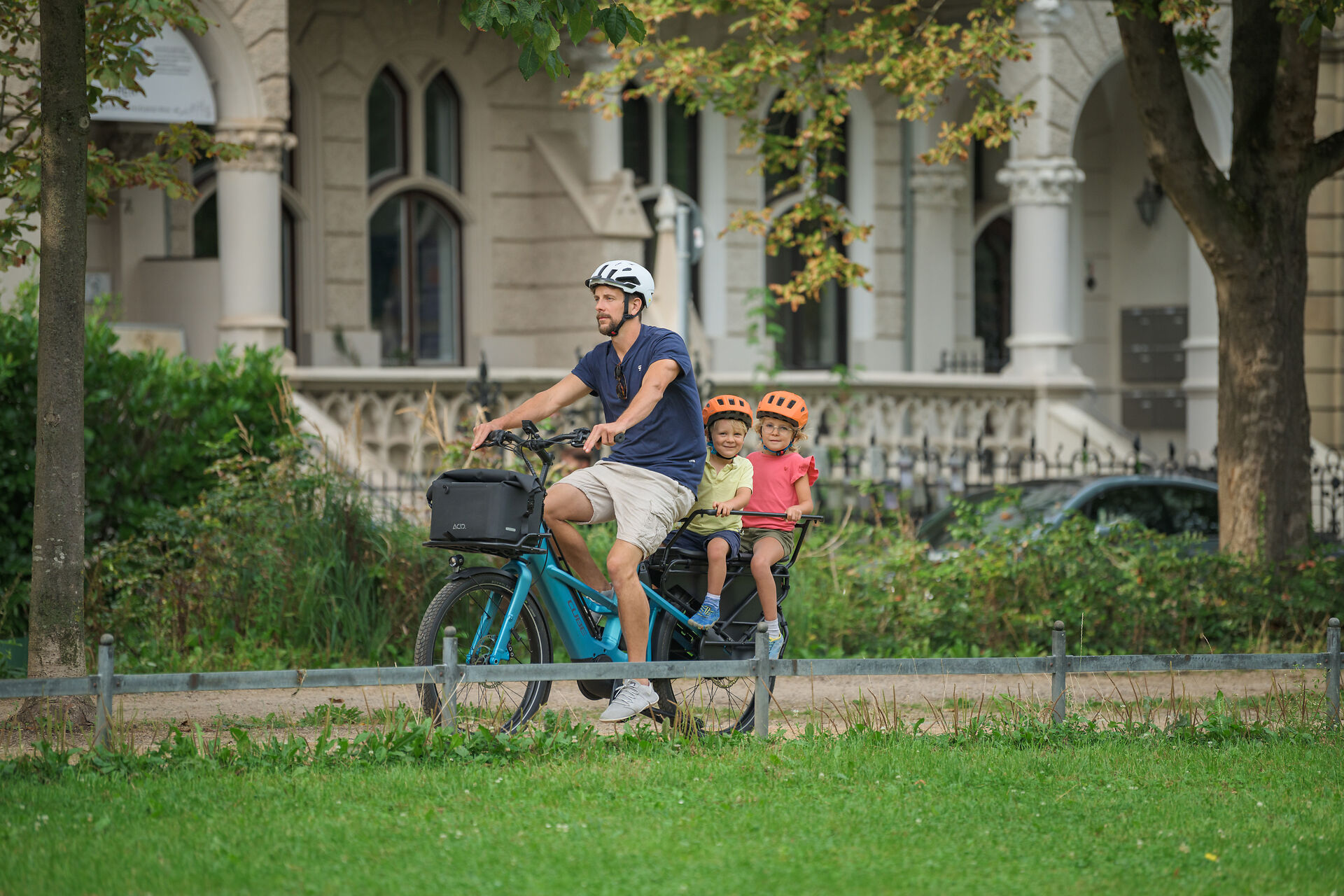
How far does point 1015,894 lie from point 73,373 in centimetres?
435

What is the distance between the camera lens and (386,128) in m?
18.2

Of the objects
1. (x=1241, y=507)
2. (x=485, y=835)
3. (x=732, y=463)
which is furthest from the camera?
(x=1241, y=507)

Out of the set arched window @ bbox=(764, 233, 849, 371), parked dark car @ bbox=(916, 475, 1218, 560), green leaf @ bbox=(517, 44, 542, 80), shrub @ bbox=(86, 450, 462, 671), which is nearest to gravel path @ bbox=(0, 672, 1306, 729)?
shrub @ bbox=(86, 450, 462, 671)

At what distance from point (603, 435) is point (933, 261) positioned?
50.5 ft

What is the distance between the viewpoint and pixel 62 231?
652 cm

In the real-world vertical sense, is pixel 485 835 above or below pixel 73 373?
below

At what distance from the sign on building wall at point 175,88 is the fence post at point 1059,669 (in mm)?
9398

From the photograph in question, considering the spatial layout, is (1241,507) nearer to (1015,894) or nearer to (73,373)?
(1015,894)

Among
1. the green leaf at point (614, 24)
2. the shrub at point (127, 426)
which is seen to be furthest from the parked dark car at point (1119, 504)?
the green leaf at point (614, 24)

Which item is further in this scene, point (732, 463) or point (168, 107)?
point (168, 107)

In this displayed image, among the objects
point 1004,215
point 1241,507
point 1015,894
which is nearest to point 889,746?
point 1015,894

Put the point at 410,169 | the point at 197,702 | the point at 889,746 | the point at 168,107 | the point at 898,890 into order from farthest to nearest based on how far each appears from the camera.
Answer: the point at 410,169, the point at 168,107, the point at 197,702, the point at 889,746, the point at 898,890

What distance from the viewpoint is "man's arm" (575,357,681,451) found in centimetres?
591

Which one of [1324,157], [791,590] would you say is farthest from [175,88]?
[1324,157]
